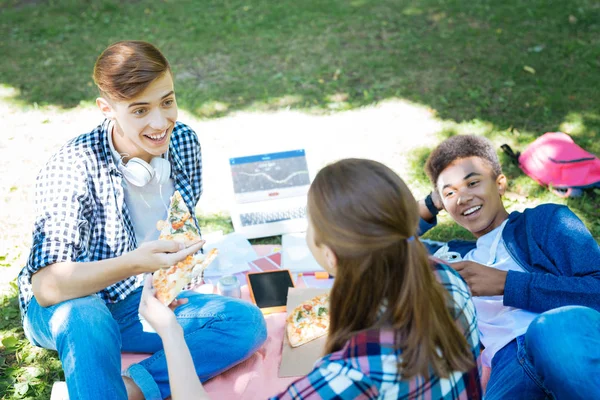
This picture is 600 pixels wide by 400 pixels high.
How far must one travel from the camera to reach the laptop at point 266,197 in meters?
4.29

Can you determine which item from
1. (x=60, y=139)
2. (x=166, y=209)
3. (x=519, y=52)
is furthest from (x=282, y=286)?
(x=519, y=52)

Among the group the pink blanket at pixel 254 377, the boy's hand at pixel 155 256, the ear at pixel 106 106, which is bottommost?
the pink blanket at pixel 254 377

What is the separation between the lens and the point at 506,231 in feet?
10.4

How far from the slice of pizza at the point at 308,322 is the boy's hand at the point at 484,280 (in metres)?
0.76

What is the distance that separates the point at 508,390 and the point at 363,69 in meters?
4.50

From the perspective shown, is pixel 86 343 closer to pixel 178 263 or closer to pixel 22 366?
pixel 178 263

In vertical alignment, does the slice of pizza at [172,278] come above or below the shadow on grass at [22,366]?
above

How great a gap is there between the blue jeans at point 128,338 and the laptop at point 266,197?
114 cm

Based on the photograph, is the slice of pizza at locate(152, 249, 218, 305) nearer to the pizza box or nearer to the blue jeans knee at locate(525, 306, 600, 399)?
the pizza box

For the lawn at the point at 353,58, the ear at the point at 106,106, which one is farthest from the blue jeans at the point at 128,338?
the lawn at the point at 353,58

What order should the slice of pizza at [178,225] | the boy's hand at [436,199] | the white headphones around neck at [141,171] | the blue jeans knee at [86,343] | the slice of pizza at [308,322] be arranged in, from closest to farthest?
the blue jeans knee at [86,343] → the slice of pizza at [178,225] → the white headphones around neck at [141,171] → the slice of pizza at [308,322] → the boy's hand at [436,199]

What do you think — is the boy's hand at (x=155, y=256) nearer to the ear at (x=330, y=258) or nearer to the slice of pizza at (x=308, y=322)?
the slice of pizza at (x=308, y=322)

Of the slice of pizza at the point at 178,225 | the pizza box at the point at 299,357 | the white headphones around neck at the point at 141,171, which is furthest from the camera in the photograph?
the pizza box at the point at 299,357

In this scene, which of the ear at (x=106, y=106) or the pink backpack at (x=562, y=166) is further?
the pink backpack at (x=562, y=166)
